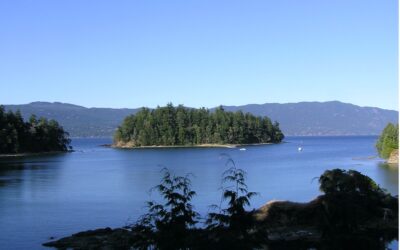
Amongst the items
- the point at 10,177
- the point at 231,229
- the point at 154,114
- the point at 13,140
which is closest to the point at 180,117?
the point at 154,114

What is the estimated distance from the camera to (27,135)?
138000mm

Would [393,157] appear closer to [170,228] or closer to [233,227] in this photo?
[233,227]

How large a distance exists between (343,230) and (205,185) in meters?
41.0

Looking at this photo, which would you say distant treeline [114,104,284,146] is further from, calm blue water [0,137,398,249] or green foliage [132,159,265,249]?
green foliage [132,159,265,249]

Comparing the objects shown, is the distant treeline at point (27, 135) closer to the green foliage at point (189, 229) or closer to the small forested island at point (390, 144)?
the small forested island at point (390, 144)

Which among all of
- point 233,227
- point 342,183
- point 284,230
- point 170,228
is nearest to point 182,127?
point 284,230

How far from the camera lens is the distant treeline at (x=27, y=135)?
12812 centimetres

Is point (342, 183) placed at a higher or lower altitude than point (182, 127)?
lower

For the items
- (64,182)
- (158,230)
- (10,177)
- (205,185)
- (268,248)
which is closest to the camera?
(158,230)

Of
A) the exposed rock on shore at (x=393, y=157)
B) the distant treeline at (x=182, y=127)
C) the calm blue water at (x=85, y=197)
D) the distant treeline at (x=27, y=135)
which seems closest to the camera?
the calm blue water at (x=85, y=197)

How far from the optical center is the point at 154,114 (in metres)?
195

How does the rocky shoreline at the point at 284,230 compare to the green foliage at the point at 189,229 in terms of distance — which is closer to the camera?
the green foliage at the point at 189,229

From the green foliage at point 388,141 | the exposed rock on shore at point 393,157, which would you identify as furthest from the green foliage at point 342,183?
the green foliage at point 388,141

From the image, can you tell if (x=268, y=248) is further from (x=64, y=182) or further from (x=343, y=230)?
(x=64, y=182)
